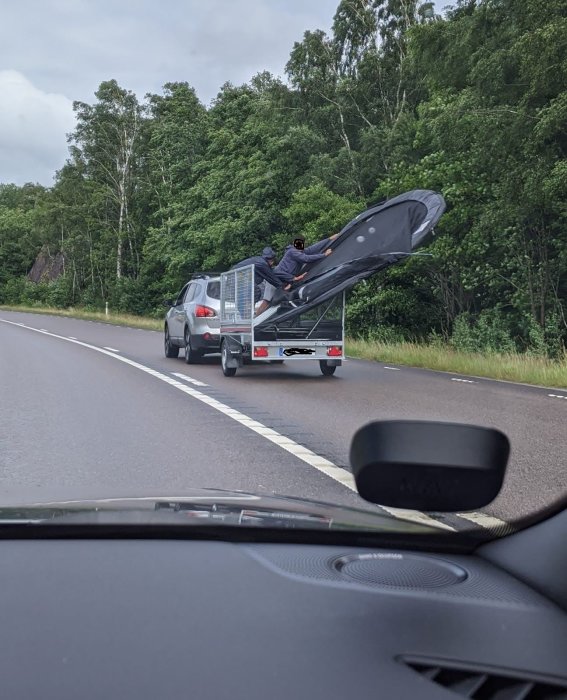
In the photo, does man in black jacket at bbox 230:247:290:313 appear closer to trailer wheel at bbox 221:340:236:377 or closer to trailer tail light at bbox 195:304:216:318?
trailer wheel at bbox 221:340:236:377

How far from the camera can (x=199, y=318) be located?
712 inches

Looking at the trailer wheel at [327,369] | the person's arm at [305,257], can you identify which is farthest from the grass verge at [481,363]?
the person's arm at [305,257]

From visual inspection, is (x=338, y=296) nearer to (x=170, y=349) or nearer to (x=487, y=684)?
(x=170, y=349)

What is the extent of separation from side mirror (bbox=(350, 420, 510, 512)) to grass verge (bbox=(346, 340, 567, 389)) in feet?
45.6

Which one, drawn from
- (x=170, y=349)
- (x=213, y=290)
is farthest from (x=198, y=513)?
(x=170, y=349)

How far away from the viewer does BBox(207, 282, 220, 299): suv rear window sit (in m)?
18.1

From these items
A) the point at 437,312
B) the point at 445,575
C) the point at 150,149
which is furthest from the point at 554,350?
the point at 150,149

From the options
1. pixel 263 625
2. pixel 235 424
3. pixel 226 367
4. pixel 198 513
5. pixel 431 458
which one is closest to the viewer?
pixel 431 458

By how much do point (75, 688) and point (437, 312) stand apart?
32460 mm

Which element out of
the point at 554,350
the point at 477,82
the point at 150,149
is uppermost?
the point at 150,149

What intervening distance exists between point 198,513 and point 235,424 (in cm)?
722

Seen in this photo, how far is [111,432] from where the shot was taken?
9102 millimetres

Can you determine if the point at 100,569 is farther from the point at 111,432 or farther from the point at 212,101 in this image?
the point at 212,101

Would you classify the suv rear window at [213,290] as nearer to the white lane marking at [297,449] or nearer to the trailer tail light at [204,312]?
the trailer tail light at [204,312]
